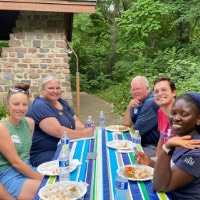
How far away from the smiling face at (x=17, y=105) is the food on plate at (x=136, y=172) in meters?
1.16

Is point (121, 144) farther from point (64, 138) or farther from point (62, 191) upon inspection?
point (62, 191)

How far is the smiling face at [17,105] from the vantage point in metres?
2.71

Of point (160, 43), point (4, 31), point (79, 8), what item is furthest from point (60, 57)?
point (160, 43)

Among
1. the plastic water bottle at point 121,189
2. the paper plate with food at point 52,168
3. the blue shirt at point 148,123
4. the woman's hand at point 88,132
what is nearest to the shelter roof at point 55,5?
the blue shirt at point 148,123

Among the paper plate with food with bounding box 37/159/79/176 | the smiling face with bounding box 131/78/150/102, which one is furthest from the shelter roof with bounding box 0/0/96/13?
the paper plate with food with bounding box 37/159/79/176

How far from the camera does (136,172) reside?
2.21m

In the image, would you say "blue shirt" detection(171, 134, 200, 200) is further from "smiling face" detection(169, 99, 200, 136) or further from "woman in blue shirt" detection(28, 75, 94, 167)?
"woman in blue shirt" detection(28, 75, 94, 167)

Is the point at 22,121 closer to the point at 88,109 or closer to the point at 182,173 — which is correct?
the point at 182,173

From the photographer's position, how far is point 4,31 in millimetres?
11219

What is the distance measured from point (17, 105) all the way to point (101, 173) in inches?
43.0

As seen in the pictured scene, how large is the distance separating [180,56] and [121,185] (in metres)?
8.21

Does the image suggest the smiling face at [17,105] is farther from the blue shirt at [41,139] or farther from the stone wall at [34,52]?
the stone wall at [34,52]

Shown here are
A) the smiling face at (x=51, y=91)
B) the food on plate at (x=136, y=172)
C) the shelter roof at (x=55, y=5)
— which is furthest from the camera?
the shelter roof at (x=55, y=5)

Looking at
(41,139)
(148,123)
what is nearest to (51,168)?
(41,139)
